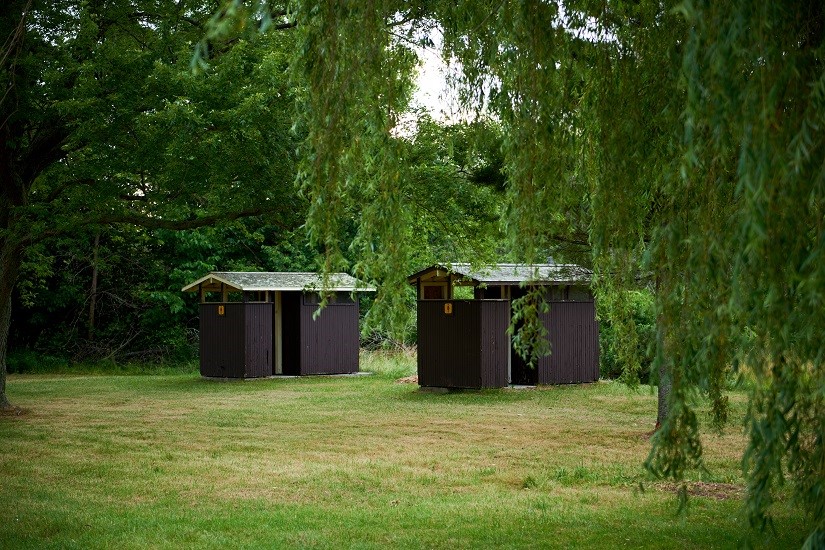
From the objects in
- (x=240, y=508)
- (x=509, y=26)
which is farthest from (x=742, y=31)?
(x=240, y=508)

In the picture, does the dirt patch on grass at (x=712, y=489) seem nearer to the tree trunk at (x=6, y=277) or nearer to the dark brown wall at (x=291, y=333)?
the tree trunk at (x=6, y=277)

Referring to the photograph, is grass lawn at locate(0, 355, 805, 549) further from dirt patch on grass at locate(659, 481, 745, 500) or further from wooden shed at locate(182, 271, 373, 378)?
wooden shed at locate(182, 271, 373, 378)

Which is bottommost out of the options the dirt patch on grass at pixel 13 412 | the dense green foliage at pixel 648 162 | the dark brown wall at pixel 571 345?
the dirt patch on grass at pixel 13 412

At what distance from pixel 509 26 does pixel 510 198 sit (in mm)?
876

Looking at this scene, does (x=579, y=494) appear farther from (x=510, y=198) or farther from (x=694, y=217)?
(x=694, y=217)

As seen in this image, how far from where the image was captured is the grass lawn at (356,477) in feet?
22.9

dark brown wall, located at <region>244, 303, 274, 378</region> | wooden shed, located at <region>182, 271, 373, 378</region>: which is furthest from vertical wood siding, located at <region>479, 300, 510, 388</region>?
dark brown wall, located at <region>244, 303, 274, 378</region>

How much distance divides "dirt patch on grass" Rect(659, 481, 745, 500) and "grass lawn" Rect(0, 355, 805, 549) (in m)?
0.02

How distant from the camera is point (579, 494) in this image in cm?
840

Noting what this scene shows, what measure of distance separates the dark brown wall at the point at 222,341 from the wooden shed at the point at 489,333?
4.23m

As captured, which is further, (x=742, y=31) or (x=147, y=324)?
(x=147, y=324)

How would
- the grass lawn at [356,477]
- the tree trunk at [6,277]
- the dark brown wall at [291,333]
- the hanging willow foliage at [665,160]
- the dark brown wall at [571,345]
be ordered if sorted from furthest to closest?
the dark brown wall at [291,333], the dark brown wall at [571,345], the tree trunk at [6,277], the grass lawn at [356,477], the hanging willow foliage at [665,160]

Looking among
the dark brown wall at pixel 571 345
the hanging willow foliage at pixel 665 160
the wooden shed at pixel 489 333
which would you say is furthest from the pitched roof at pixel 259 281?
the hanging willow foliage at pixel 665 160

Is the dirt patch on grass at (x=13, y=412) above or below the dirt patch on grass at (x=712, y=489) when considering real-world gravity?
above
